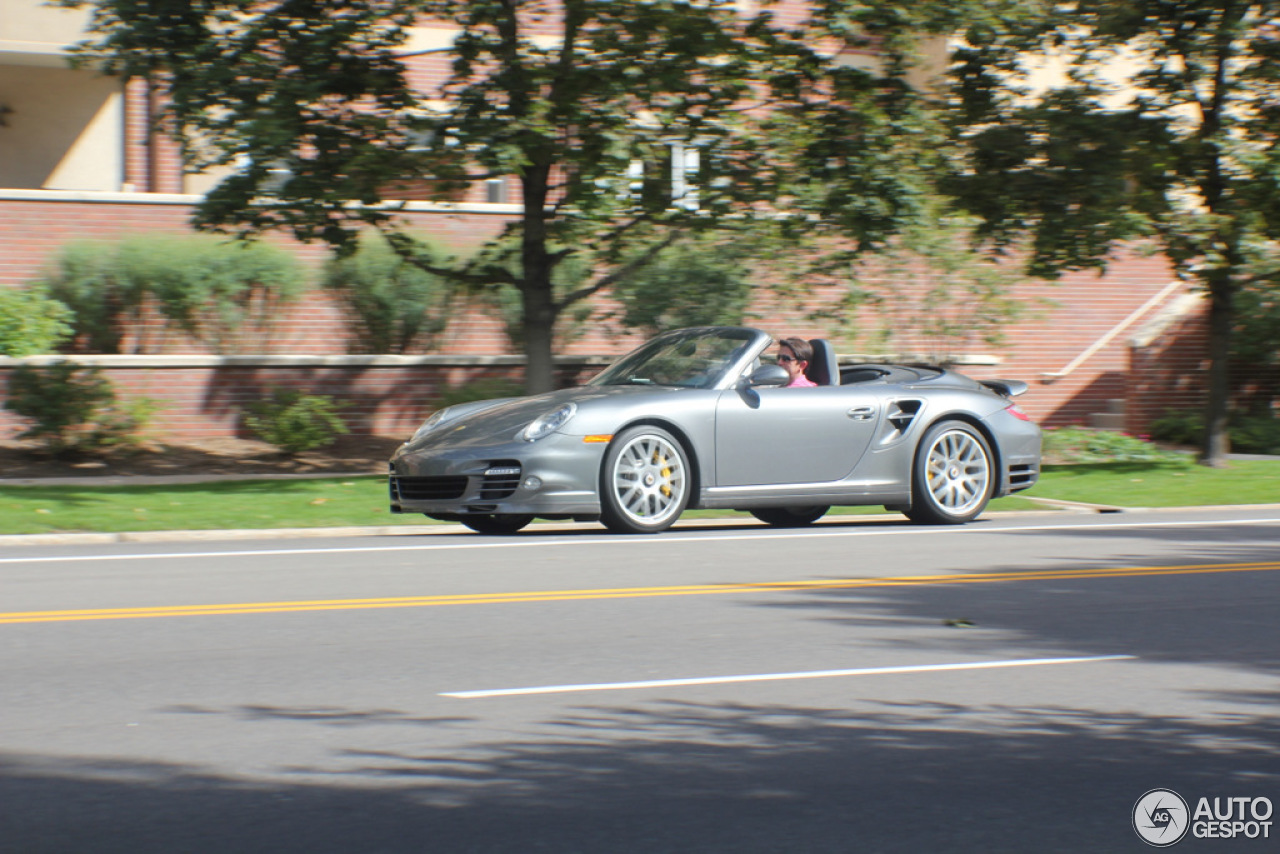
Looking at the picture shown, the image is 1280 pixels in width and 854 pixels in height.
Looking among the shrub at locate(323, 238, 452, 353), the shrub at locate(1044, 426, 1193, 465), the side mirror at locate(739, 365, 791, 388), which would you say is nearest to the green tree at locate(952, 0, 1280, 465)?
the shrub at locate(1044, 426, 1193, 465)

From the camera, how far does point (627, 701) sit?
19.5ft

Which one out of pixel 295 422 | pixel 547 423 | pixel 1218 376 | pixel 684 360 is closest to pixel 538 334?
pixel 295 422

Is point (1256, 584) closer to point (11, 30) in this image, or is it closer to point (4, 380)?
point (4, 380)

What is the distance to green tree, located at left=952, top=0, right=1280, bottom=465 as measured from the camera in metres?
17.1

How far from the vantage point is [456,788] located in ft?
15.4

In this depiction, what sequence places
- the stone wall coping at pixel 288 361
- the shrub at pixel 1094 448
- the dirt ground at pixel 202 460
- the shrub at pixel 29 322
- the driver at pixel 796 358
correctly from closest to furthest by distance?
the driver at pixel 796 358
the dirt ground at pixel 202 460
the shrub at pixel 29 322
the stone wall coping at pixel 288 361
the shrub at pixel 1094 448

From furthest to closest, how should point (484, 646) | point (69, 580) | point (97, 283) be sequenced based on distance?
point (97, 283) < point (69, 580) < point (484, 646)

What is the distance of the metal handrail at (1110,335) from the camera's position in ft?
82.2

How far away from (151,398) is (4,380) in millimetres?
1647

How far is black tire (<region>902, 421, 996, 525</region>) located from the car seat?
0.85 m

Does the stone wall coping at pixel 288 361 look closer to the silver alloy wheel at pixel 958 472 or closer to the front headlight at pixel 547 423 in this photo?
the silver alloy wheel at pixel 958 472

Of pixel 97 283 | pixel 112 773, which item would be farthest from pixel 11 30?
pixel 112 773

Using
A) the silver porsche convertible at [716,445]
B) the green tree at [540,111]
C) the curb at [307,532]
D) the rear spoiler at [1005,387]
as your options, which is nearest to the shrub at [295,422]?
the green tree at [540,111]

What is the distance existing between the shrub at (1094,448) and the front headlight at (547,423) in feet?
36.4
